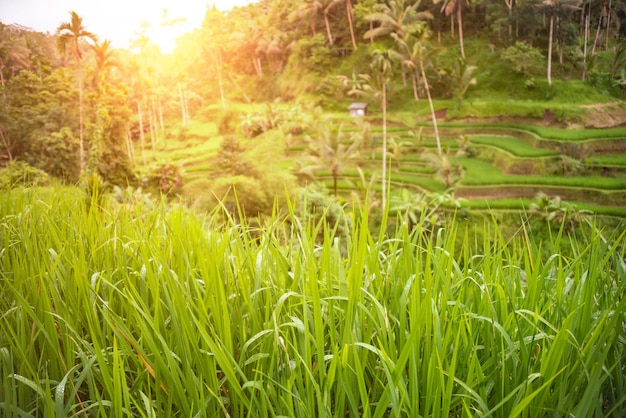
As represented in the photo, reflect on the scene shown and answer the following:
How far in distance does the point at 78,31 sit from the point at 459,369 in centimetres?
549

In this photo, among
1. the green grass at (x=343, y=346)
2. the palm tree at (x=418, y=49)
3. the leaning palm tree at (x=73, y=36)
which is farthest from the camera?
the palm tree at (x=418, y=49)

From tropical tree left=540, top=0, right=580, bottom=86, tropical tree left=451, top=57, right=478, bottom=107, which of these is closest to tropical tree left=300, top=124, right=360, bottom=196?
tropical tree left=451, top=57, right=478, bottom=107

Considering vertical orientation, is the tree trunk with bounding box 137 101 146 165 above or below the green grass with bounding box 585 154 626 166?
above

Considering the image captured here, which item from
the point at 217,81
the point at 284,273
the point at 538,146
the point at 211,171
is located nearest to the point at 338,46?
the point at 217,81

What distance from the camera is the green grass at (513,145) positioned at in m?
6.87

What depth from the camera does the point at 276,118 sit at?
8.02m

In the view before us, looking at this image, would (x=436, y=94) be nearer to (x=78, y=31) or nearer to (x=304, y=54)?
(x=304, y=54)

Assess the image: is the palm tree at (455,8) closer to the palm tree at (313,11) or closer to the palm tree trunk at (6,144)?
the palm tree at (313,11)

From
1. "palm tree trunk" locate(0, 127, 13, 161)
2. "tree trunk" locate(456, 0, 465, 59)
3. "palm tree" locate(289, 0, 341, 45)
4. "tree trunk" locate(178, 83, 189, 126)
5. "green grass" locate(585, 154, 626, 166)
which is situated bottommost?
"green grass" locate(585, 154, 626, 166)

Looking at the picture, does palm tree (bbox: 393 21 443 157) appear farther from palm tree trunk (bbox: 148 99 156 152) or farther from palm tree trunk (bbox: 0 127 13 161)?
palm tree trunk (bbox: 0 127 13 161)

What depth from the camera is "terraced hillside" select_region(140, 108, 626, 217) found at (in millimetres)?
6320

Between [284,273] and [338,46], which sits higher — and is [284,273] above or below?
below

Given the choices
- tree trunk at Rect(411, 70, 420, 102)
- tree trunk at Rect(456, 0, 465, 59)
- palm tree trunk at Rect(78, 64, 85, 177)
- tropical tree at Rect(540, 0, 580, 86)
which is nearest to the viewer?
palm tree trunk at Rect(78, 64, 85, 177)

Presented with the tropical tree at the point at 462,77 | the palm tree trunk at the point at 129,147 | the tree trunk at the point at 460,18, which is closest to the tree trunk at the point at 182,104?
the palm tree trunk at the point at 129,147
